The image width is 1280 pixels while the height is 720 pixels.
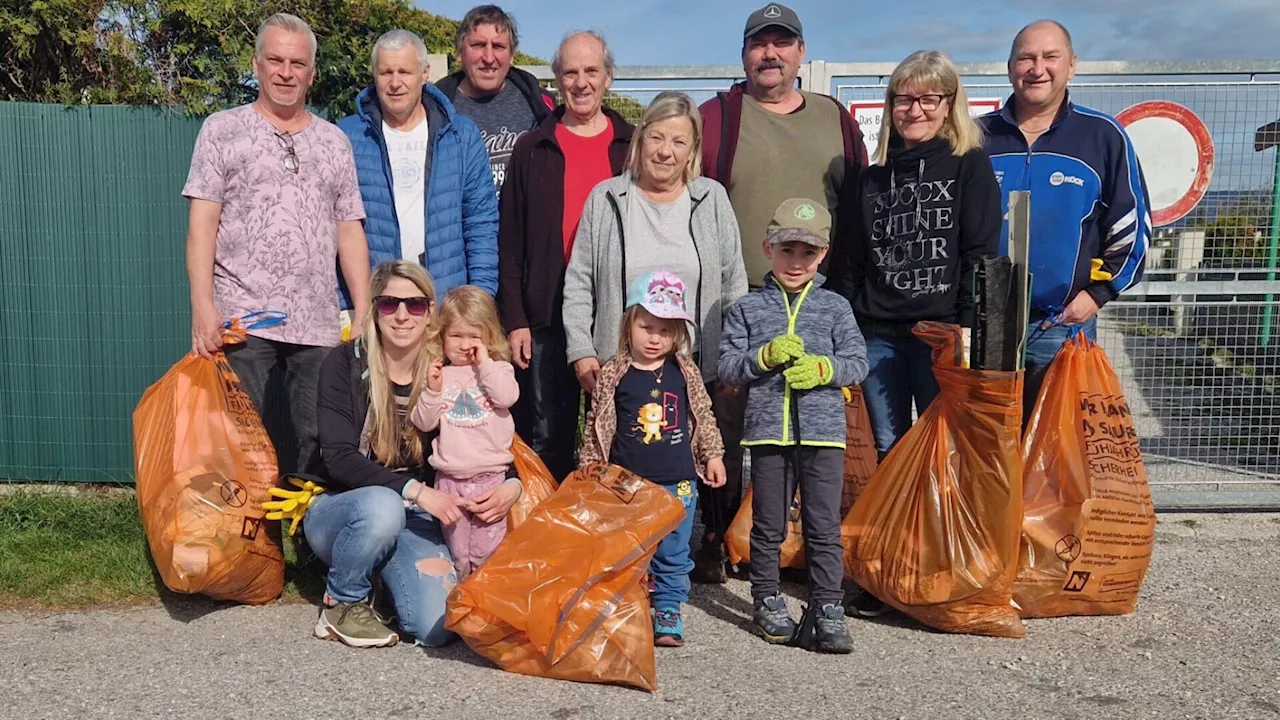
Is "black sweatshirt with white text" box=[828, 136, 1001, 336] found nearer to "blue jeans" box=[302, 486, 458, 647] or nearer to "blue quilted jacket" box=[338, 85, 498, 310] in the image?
"blue quilted jacket" box=[338, 85, 498, 310]

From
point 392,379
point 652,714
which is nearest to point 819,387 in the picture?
point 652,714

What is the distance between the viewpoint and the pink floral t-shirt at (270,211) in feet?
11.8

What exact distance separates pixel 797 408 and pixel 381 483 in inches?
56.5

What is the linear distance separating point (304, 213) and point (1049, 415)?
2.84m

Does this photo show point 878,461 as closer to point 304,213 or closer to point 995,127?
point 995,127

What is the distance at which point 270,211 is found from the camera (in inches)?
144

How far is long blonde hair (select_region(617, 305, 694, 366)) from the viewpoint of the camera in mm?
3463

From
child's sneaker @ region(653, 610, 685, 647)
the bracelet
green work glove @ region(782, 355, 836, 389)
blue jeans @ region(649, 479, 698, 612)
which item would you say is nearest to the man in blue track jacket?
green work glove @ region(782, 355, 836, 389)

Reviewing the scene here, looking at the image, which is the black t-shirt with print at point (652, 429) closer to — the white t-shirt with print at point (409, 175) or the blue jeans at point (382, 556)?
the blue jeans at point (382, 556)

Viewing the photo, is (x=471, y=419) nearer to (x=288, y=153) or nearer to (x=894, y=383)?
(x=288, y=153)

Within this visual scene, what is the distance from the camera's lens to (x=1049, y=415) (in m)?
3.77

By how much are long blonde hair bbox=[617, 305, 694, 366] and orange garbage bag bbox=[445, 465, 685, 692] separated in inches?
20.5

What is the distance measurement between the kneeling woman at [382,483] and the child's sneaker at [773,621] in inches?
36.9

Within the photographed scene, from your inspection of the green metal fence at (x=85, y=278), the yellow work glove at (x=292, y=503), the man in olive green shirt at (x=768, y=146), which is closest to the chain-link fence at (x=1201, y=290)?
the man in olive green shirt at (x=768, y=146)
